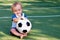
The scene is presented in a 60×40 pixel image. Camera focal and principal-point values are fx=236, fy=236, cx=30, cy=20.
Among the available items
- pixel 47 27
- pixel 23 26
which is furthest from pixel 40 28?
pixel 23 26

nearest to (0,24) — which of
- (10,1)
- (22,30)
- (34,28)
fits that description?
(34,28)

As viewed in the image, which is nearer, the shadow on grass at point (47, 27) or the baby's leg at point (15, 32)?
the baby's leg at point (15, 32)

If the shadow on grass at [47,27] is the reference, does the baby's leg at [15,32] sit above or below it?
above

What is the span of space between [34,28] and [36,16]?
53.1 inches

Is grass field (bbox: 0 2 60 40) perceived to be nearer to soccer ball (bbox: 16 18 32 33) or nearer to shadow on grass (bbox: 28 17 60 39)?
shadow on grass (bbox: 28 17 60 39)

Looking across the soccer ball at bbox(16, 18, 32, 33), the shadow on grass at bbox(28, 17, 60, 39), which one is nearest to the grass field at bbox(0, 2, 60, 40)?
the shadow on grass at bbox(28, 17, 60, 39)

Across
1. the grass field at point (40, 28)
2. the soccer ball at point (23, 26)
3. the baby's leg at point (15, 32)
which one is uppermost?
the soccer ball at point (23, 26)

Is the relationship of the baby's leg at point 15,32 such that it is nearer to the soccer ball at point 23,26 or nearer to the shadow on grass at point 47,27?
the soccer ball at point 23,26

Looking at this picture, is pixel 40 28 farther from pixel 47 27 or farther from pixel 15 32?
pixel 15 32

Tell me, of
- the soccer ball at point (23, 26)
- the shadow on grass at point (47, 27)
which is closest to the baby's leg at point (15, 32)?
the soccer ball at point (23, 26)

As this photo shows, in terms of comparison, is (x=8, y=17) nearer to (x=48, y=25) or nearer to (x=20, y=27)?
(x=48, y=25)

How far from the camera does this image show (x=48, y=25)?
5.44m

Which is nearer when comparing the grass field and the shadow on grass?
the grass field

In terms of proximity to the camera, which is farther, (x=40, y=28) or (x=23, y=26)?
(x=40, y=28)
